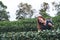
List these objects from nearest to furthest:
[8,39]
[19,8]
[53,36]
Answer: [53,36], [8,39], [19,8]

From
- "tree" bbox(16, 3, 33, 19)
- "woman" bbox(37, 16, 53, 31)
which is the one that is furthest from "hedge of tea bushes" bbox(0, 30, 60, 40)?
"tree" bbox(16, 3, 33, 19)

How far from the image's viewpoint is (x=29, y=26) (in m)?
20.0

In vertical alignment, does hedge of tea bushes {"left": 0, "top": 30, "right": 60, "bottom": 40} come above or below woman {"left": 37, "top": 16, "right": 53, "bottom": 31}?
below

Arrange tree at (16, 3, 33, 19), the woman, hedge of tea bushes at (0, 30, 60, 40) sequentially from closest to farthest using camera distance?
hedge of tea bushes at (0, 30, 60, 40) < the woman < tree at (16, 3, 33, 19)

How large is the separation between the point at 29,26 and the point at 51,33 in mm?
13026

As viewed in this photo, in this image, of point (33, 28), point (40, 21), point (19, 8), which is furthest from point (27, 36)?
point (19, 8)

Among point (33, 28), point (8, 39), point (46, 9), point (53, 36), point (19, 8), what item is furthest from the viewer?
point (19, 8)

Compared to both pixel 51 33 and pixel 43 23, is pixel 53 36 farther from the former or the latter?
pixel 43 23

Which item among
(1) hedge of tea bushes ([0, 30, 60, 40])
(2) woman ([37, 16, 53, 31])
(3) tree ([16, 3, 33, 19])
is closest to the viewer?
(1) hedge of tea bushes ([0, 30, 60, 40])

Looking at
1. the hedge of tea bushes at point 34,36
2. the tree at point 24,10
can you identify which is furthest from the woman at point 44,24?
the tree at point 24,10

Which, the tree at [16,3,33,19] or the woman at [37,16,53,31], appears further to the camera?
the tree at [16,3,33,19]

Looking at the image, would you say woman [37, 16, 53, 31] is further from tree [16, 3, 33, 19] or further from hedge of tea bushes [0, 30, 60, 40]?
tree [16, 3, 33, 19]

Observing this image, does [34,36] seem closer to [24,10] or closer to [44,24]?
[44,24]

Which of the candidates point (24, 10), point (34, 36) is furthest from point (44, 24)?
point (24, 10)
